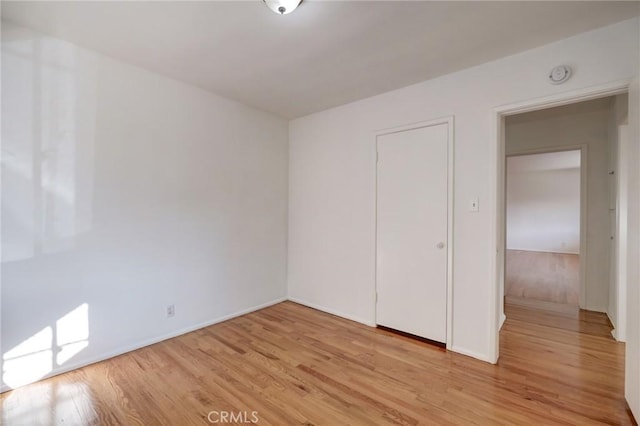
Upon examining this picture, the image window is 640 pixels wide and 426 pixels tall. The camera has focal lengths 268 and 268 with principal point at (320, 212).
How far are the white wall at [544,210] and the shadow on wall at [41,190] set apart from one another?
982 cm

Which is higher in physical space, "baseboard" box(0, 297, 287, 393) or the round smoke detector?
the round smoke detector

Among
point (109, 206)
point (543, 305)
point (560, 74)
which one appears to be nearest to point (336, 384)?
point (109, 206)

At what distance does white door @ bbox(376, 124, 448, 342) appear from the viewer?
Answer: 258 centimetres

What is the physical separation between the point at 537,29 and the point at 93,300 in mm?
3976

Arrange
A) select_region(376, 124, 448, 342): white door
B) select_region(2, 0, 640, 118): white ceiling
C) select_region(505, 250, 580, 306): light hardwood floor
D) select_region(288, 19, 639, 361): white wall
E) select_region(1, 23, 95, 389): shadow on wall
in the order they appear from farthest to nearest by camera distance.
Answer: select_region(505, 250, 580, 306): light hardwood floor → select_region(376, 124, 448, 342): white door → select_region(288, 19, 639, 361): white wall → select_region(1, 23, 95, 389): shadow on wall → select_region(2, 0, 640, 118): white ceiling

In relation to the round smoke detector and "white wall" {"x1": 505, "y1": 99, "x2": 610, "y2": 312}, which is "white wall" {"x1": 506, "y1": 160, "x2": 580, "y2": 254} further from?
the round smoke detector

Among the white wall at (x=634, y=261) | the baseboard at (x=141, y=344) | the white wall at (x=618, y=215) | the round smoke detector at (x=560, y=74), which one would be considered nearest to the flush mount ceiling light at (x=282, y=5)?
the round smoke detector at (x=560, y=74)

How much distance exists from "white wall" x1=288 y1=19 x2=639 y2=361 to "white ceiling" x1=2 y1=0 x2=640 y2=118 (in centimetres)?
17

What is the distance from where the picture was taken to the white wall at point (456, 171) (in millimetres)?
1997

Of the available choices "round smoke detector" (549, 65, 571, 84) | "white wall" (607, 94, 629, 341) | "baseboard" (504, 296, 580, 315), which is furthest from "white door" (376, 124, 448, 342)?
"baseboard" (504, 296, 580, 315)

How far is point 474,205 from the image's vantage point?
7.83 ft

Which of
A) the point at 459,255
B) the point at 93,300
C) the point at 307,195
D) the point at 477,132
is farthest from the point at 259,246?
the point at 477,132

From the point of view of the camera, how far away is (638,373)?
1.57m

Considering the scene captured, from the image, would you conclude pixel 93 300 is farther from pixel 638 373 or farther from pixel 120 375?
pixel 638 373
